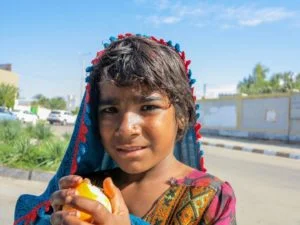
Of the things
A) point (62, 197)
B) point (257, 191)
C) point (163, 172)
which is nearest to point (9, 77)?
point (257, 191)

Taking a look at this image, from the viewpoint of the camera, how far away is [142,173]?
1.38m

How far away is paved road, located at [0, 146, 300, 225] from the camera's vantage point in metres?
5.04

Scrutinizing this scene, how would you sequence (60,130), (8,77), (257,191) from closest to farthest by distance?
(257,191)
(60,130)
(8,77)

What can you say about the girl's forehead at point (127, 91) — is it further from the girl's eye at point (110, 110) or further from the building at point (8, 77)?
the building at point (8, 77)

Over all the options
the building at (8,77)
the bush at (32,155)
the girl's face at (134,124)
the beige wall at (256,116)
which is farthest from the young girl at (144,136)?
the building at (8,77)

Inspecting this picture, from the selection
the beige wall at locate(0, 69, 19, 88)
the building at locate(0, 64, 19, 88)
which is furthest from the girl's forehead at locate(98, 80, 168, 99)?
the beige wall at locate(0, 69, 19, 88)

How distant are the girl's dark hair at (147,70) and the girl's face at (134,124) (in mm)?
27

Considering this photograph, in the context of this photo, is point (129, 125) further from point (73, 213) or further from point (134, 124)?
point (73, 213)

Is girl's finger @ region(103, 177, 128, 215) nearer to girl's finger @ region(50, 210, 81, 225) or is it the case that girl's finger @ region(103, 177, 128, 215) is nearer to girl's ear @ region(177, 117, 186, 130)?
girl's finger @ region(50, 210, 81, 225)

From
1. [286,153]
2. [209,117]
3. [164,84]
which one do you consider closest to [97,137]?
[164,84]

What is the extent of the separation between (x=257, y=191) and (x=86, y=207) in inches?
248

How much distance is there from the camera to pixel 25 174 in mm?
7145

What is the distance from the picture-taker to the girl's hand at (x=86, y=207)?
3.12 ft

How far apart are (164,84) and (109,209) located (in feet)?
1.35
